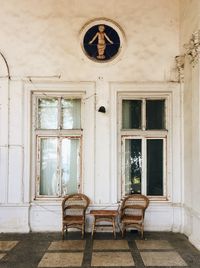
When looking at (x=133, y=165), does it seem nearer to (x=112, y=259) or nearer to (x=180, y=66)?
(x=180, y=66)

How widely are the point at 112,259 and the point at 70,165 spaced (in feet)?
8.42

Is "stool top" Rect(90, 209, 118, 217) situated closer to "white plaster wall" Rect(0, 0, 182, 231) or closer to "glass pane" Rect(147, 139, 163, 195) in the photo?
"white plaster wall" Rect(0, 0, 182, 231)

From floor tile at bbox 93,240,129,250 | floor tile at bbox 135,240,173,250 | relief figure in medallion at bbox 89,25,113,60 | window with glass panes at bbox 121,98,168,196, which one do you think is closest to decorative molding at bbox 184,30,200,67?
window with glass panes at bbox 121,98,168,196

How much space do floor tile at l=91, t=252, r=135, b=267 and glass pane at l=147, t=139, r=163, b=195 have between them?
1.99 metres

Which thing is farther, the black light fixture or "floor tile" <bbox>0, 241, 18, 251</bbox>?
the black light fixture


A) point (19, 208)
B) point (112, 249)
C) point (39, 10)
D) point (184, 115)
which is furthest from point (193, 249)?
point (39, 10)

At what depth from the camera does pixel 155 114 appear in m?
7.69

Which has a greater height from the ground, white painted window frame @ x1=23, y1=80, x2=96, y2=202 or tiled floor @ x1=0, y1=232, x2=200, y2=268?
white painted window frame @ x1=23, y1=80, x2=96, y2=202

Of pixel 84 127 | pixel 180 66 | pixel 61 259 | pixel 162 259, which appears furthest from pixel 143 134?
pixel 61 259

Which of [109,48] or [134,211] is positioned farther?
[109,48]

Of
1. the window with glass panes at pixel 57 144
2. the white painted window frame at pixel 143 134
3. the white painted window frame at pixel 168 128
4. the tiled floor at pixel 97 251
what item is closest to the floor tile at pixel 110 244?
the tiled floor at pixel 97 251

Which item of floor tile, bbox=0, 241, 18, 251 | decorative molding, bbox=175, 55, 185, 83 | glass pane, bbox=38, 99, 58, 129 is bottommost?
floor tile, bbox=0, 241, 18, 251

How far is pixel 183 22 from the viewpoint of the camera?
7.34 m

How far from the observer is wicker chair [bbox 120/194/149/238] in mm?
6875
